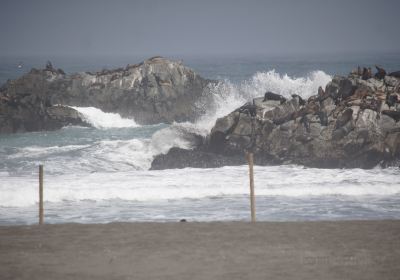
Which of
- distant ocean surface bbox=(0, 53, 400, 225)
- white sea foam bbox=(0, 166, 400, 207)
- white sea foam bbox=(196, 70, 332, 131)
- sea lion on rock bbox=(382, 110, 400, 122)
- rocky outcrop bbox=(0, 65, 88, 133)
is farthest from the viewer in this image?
white sea foam bbox=(196, 70, 332, 131)

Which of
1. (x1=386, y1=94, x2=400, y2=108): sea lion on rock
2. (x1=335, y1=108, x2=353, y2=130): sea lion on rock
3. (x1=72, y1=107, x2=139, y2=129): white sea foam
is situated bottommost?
→ (x1=72, y1=107, x2=139, y2=129): white sea foam

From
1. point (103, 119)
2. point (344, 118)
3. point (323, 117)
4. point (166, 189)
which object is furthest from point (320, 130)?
point (103, 119)

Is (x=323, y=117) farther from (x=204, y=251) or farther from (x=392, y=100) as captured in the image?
(x=204, y=251)

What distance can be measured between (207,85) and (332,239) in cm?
3724

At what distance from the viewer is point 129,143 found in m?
37.8

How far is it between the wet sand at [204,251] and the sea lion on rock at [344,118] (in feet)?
45.6

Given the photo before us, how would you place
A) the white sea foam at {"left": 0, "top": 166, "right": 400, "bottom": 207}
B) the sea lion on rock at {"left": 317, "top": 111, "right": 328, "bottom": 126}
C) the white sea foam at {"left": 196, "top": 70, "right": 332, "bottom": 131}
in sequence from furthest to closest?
1. the white sea foam at {"left": 196, "top": 70, "right": 332, "bottom": 131}
2. the sea lion on rock at {"left": 317, "top": 111, "right": 328, "bottom": 126}
3. the white sea foam at {"left": 0, "top": 166, "right": 400, "bottom": 207}

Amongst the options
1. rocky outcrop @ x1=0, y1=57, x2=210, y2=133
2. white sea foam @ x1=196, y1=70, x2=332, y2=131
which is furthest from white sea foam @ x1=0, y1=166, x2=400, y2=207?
rocky outcrop @ x1=0, y1=57, x2=210, y2=133

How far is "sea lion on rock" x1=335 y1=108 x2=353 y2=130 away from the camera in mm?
28844

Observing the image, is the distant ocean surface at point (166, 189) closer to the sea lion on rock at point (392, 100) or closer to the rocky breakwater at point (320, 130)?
the rocky breakwater at point (320, 130)

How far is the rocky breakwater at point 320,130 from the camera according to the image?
28.5 metres

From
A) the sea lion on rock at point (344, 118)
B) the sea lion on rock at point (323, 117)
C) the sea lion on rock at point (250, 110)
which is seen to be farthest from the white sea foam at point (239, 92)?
the sea lion on rock at point (344, 118)

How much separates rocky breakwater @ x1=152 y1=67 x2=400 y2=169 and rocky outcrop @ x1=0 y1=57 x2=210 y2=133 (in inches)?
634

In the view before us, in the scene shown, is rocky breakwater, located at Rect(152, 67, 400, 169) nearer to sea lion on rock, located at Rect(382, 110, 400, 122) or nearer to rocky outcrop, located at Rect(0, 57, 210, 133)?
sea lion on rock, located at Rect(382, 110, 400, 122)
